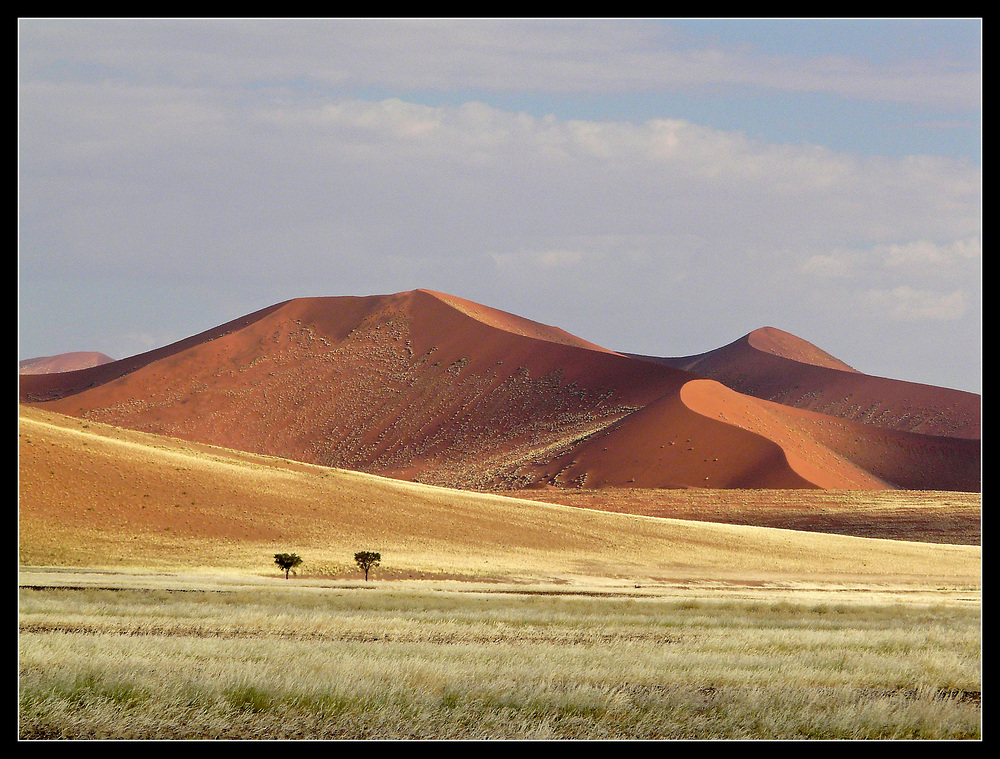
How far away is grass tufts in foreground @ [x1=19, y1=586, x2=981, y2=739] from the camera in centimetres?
905

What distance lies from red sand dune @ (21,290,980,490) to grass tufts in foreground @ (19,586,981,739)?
73.8 metres

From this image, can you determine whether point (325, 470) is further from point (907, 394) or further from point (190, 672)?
point (907, 394)

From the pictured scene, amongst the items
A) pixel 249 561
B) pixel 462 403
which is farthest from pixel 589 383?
pixel 249 561

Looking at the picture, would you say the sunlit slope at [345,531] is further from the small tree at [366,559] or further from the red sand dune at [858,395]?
the red sand dune at [858,395]

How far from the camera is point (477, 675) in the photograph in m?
11.1

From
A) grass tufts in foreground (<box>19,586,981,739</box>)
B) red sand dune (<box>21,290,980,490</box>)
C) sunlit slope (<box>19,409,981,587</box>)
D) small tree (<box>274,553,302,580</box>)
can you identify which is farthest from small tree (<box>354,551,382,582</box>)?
red sand dune (<box>21,290,980,490</box>)

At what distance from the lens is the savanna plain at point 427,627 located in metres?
9.29

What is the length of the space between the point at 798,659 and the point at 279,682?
7289 millimetres

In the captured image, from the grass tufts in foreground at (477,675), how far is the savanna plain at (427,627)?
1.6 inches

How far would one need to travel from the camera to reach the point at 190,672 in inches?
427

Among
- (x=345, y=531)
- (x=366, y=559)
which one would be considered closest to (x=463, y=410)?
(x=345, y=531)

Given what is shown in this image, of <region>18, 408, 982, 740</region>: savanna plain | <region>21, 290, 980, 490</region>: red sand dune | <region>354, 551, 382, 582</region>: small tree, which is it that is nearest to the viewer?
<region>18, 408, 982, 740</region>: savanna plain

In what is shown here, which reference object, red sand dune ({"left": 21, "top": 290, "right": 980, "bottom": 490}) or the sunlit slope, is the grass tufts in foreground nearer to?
the sunlit slope

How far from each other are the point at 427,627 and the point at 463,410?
104 metres
